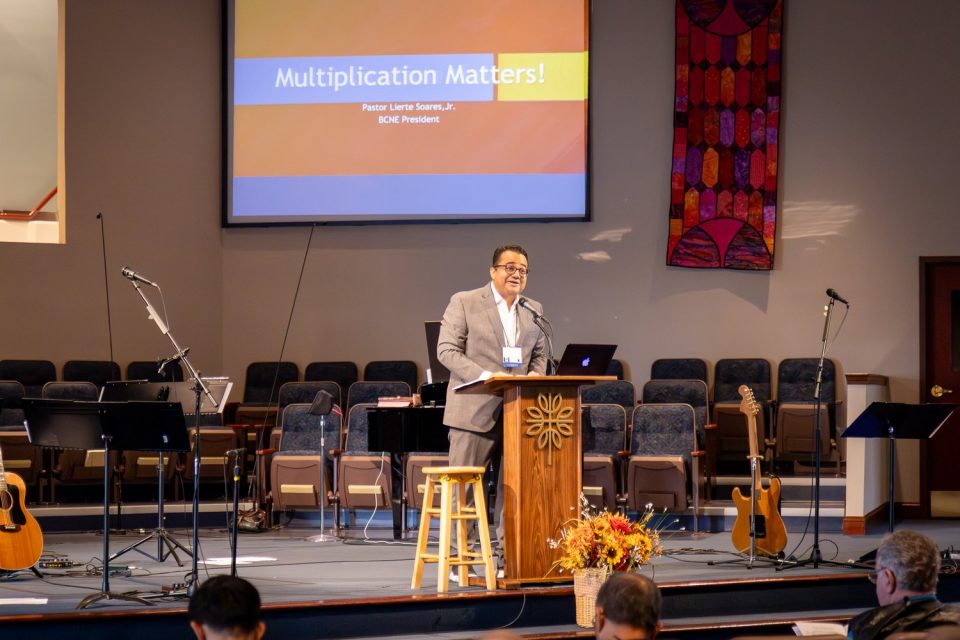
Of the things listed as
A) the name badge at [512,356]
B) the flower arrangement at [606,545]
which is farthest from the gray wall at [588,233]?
the flower arrangement at [606,545]

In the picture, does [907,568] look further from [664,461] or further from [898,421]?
[664,461]

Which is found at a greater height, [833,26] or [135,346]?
[833,26]

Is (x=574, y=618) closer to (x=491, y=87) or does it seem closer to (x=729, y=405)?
(x=729, y=405)

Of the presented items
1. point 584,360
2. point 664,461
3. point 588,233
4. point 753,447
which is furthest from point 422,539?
point 588,233

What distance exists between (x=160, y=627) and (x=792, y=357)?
6.60m

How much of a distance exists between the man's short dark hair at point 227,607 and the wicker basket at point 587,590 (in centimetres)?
→ 242

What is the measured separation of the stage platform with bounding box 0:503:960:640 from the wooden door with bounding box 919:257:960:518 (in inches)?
105

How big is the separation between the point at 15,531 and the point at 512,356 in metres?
2.60

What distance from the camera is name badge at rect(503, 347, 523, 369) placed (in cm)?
516

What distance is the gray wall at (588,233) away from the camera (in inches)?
377

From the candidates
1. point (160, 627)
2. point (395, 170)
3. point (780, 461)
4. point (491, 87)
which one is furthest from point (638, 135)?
point (160, 627)

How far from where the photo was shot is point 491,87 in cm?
1013

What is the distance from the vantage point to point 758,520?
6156mm

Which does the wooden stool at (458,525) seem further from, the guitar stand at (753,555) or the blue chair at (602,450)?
the blue chair at (602,450)
